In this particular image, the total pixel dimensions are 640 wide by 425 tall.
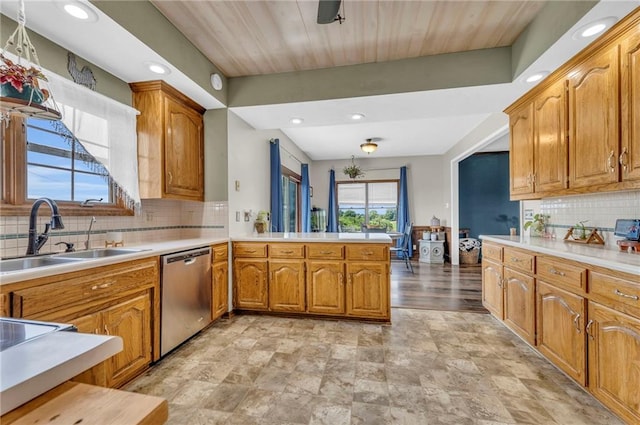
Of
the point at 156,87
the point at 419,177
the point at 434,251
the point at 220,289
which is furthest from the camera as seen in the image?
the point at 419,177

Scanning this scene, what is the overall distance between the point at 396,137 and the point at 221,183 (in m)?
3.53

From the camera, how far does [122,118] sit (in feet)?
7.81

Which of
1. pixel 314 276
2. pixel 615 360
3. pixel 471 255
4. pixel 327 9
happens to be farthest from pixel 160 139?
pixel 471 255

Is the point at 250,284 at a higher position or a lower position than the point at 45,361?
lower

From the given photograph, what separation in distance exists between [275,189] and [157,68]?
220 centimetres

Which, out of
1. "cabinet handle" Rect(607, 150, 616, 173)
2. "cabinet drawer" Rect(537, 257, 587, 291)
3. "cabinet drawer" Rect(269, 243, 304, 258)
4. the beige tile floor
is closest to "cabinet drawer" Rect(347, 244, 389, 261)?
"cabinet drawer" Rect(269, 243, 304, 258)

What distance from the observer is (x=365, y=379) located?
190 centimetres

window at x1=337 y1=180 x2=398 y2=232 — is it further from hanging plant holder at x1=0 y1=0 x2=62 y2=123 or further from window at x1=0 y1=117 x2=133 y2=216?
hanging plant holder at x1=0 y1=0 x2=62 y2=123

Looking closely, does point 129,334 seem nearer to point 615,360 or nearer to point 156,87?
point 156,87

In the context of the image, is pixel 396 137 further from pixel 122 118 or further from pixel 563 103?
pixel 122 118

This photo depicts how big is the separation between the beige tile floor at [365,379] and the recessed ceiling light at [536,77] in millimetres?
2252

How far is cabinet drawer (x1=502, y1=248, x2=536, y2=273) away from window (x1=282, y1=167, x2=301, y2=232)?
3482 mm

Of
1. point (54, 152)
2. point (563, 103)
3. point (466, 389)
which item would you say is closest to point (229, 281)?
point (54, 152)

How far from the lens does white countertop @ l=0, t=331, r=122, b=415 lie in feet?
1.44
